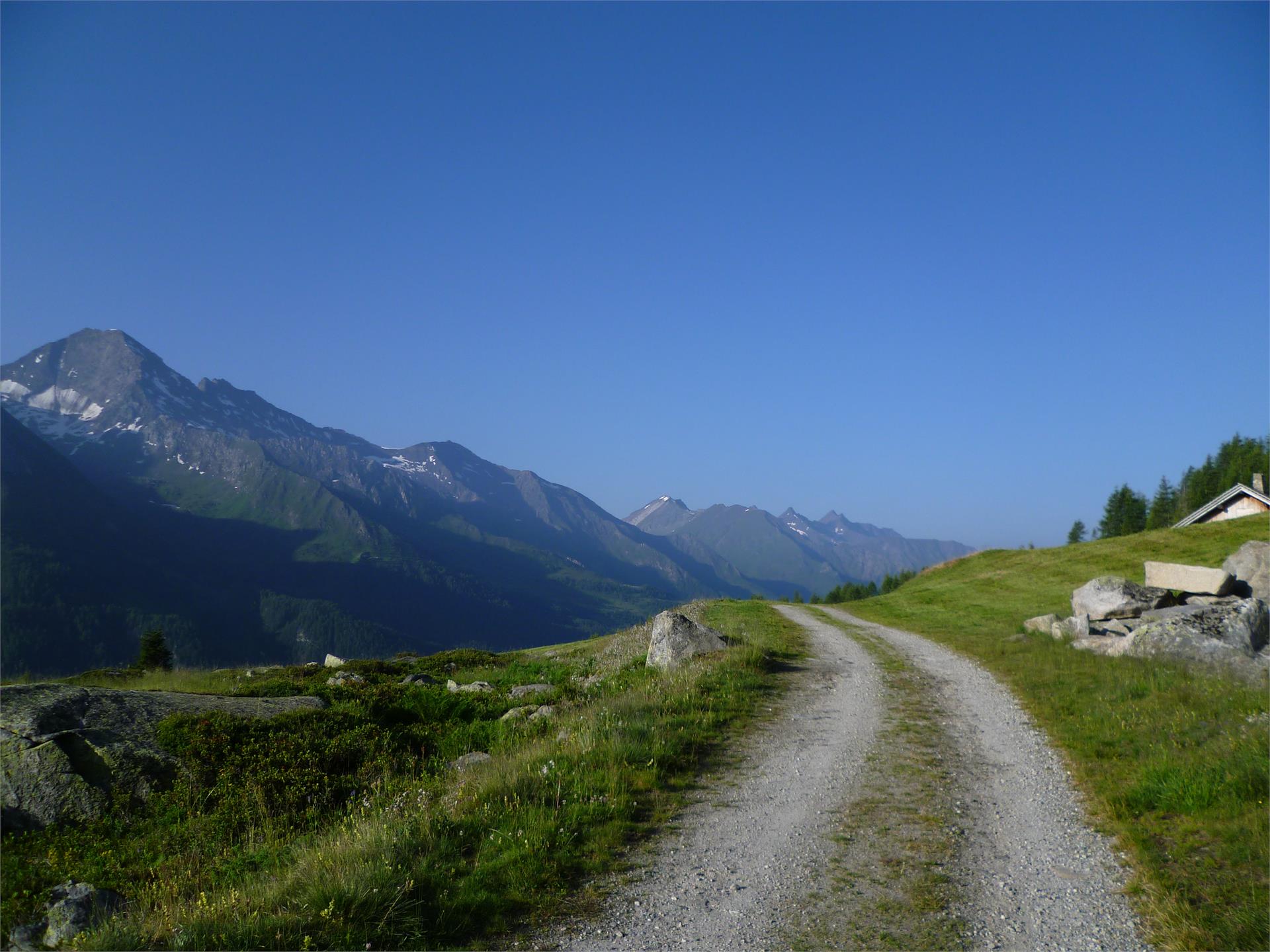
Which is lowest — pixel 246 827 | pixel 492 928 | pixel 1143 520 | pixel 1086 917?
pixel 246 827

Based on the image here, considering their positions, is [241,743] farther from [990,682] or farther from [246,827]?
[990,682]

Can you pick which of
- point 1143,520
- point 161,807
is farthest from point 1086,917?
point 1143,520

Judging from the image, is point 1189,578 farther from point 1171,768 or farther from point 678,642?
point 1171,768

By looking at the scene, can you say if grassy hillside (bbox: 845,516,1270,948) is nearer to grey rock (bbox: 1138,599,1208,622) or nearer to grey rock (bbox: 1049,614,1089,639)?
grey rock (bbox: 1049,614,1089,639)

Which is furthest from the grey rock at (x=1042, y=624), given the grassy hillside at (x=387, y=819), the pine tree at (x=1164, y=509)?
the pine tree at (x=1164, y=509)

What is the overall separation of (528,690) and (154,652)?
89.5 feet

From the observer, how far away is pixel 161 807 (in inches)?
436

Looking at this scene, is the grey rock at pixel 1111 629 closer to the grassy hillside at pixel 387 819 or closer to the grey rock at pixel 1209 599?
the grey rock at pixel 1209 599

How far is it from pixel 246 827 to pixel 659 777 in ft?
21.0

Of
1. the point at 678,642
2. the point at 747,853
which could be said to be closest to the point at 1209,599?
the point at 678,642

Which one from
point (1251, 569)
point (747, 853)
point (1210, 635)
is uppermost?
point (1251, 569)

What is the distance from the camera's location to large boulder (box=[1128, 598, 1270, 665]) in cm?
1953

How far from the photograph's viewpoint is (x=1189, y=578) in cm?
3100

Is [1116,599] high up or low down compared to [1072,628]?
up
